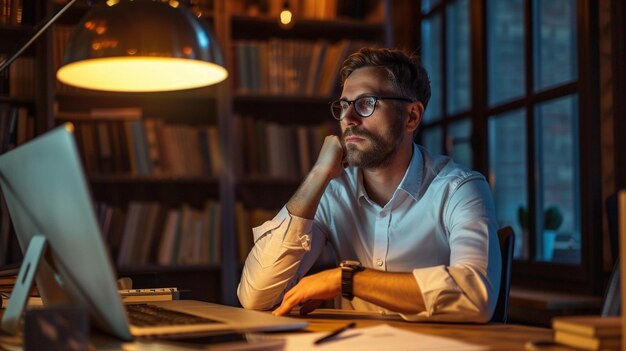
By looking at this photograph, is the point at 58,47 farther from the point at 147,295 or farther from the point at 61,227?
the point at 61,227

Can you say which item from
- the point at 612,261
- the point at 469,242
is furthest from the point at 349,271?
the point at 612,261

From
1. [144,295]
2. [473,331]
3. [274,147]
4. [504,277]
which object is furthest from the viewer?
[274,147]

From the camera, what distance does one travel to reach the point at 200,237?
3787 millimetres

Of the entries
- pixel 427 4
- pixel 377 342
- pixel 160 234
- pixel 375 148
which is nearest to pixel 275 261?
pixel 375 148

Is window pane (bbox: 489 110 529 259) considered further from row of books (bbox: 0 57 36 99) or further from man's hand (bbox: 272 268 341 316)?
row of books (bbox: 0 57 36 99)

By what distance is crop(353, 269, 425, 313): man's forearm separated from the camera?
5.40ft

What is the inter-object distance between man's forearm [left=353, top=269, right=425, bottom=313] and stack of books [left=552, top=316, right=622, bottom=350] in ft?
1.41

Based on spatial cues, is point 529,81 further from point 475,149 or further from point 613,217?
point 613,217

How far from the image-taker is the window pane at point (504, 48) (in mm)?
3529

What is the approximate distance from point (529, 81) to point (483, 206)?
55.3 inches

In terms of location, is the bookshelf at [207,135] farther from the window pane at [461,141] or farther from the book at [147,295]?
the book at [147,295]

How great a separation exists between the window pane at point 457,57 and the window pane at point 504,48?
0.25 m

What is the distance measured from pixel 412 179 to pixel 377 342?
3.29 ft

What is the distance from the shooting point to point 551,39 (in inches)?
131
